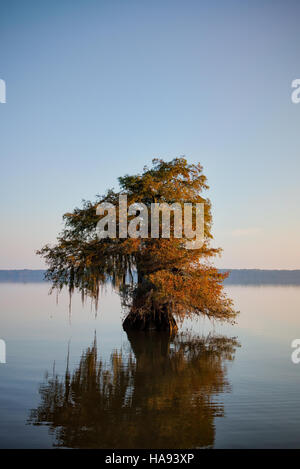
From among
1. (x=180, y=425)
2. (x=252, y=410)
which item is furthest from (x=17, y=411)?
(x=252, y=410)

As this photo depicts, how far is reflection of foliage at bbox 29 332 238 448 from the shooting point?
906 cm

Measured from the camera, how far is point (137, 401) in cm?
1184

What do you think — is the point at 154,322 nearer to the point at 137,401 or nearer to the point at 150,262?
the point at 150,262

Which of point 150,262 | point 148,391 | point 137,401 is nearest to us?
point 137,401

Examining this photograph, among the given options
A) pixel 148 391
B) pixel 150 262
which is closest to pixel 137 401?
pixel 148 391

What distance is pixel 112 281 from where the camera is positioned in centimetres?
2700

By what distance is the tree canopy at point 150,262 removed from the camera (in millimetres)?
24422

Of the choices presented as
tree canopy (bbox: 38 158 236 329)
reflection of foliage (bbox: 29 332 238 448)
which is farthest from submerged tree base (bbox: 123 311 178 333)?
reflection of foliage (bbox: 29 332 238 448)

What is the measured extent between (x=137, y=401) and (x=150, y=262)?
542 inches

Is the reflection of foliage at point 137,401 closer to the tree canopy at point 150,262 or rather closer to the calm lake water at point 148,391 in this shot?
the calm lake water at point 148,391

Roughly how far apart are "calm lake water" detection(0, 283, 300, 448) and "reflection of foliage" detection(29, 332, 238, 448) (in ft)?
0.09

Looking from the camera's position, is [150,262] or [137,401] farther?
[150,262]

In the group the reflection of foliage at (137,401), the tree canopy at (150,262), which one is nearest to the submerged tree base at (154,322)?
the tree canopy at (150,262)

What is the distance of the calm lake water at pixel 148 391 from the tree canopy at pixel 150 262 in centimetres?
204
